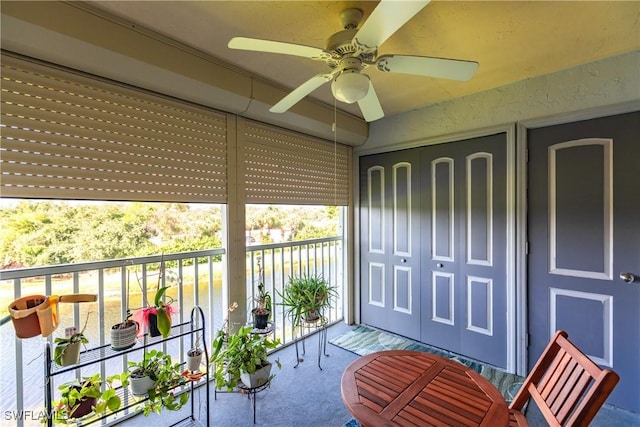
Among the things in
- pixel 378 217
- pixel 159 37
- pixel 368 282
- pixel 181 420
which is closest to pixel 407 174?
pixel 378 217

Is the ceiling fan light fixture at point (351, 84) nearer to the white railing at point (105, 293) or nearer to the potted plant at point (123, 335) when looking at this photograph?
the white railing at point (105, 293)

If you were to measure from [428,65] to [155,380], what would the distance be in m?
2.22

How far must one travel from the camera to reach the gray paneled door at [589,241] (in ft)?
6.13

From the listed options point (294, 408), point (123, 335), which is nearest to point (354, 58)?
point (123, 335)

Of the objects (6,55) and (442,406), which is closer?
(442,406)

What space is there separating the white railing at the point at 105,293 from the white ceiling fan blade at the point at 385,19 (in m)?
1.79

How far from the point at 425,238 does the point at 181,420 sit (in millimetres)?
2448

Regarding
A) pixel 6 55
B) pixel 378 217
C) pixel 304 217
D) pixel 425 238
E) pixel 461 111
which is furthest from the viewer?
pixel 304 217

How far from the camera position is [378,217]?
3.19 m

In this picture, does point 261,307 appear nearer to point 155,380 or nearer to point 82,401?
point 155,380

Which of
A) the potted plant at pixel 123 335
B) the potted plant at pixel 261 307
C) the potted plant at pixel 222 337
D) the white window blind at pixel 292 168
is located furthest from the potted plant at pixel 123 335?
the white window blind at pixel 292 168

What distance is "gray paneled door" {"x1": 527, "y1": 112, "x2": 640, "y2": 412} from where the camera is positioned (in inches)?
73.5

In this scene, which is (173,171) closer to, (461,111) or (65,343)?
(65,343)

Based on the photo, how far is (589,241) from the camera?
1996mm
